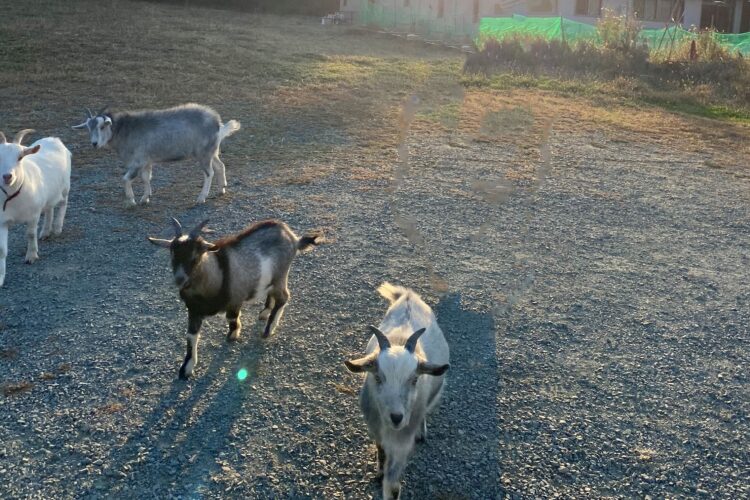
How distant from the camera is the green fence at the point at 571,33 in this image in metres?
21.8

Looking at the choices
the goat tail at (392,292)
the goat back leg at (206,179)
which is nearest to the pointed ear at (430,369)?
the goat tail at (392,292)

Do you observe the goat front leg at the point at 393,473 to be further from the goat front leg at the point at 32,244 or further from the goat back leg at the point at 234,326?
the goat front leg at the point at 32,244

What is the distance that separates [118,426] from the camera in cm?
438

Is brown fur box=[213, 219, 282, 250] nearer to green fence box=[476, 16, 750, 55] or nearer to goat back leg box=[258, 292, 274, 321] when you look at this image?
goat back leg box=[258, 292, 274, 321]

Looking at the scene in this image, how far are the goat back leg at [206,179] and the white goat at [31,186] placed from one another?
5.80 ft

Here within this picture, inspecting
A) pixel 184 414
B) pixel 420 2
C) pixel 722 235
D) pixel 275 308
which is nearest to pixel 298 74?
pixel 722 235

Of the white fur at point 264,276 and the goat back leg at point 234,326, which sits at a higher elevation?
the white fur at point 264,276

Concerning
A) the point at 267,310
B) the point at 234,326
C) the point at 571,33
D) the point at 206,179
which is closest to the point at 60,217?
the point at 206,179

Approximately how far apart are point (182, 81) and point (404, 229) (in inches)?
396

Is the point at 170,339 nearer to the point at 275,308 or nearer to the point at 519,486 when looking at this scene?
the point at 275,308

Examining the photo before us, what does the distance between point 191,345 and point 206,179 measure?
440 cm

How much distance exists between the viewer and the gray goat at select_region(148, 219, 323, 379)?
470 centimetres

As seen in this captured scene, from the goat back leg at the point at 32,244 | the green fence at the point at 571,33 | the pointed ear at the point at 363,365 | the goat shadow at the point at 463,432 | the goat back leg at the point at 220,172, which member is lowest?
the goat shadow at the point at 463,432

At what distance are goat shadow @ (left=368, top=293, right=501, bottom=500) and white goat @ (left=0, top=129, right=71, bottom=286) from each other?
13.8 ft
